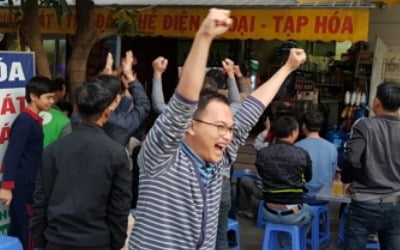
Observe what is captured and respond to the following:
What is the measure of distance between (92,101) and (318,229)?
340 cm

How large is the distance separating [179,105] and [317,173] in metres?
3.62

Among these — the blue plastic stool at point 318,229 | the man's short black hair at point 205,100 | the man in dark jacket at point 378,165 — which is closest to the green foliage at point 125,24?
the blue plastic stool at point 318,229

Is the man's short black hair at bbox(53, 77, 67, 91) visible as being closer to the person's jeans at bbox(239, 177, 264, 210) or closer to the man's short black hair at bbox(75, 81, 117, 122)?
the man's short black hair at bbox(75, 81, 117, 122)

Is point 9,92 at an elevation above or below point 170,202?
above

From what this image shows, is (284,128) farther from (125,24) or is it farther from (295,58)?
(295,58)

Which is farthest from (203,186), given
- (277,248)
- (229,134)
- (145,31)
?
(145,31)

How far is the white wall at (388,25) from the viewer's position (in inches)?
324

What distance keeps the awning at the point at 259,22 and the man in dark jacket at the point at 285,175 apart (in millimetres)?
2428

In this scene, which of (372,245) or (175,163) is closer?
(175,163)

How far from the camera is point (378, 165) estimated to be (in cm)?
407

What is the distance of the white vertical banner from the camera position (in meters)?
4.46

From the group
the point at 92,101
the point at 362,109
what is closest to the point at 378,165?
the point at 92,101

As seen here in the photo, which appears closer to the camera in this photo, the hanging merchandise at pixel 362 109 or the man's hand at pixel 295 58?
the man's hand at pixel 295 58

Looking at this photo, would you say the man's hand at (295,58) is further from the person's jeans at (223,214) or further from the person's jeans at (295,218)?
the person's jeans at (295,218)
